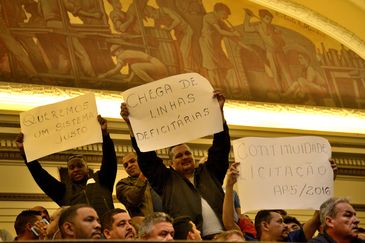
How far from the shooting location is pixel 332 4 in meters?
16.0

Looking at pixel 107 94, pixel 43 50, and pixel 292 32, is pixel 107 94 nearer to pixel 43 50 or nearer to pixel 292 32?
pixel 43 50

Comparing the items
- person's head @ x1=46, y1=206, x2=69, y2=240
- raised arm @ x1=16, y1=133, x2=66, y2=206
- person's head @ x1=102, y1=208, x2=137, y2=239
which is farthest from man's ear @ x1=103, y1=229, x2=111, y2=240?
raised arm @ x1=16, y1=133, x2=66, y2=206

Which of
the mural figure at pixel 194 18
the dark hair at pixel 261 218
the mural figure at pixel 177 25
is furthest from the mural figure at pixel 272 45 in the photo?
the dark hair at pixel 261 218

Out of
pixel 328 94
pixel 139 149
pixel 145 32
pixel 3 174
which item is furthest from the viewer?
pixel 328 94

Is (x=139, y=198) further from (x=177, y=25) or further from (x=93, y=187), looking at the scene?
(x=177, y=25)

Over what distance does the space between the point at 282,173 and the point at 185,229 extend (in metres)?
1.18

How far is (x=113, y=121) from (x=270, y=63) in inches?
103

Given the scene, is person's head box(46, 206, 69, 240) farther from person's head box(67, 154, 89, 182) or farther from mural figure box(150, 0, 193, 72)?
mural figure box(150, 0, 193, 72)

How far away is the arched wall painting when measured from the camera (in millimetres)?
13977

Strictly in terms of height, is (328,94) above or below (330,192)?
above

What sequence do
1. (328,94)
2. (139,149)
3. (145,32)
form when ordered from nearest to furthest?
1. (139,149)
2. (145,32)
3. (328,94)

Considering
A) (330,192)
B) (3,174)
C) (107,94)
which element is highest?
(107,94)

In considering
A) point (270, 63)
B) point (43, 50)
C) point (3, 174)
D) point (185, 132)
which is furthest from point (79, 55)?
point (185, 132)

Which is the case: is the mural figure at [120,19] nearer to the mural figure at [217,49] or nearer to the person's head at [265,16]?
the mural figure at [217,49]
